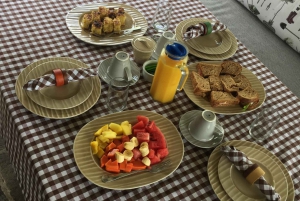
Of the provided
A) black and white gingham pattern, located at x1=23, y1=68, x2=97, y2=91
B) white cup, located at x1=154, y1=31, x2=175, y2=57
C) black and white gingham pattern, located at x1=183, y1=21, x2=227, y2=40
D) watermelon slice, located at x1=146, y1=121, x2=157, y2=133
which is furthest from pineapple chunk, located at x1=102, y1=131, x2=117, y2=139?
black and white gingham pattern, located at x1=183, y1=21, x2=227, y2=40

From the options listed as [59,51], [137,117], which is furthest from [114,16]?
[137,117]

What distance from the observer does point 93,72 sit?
1.12 meters

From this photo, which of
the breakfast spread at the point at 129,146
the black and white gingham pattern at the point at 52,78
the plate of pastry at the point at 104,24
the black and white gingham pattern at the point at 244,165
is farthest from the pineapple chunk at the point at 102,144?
the plate of pastry at the point at 104,24

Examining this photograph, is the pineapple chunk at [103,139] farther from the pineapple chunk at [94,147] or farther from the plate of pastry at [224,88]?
the plate of pastry at [224,88]

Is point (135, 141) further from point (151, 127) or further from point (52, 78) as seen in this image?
point (52, 78)

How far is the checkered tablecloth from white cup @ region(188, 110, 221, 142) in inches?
1.6

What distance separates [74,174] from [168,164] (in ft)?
0.87

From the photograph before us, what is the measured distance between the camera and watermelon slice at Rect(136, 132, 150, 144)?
0.97m

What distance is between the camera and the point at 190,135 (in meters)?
1.08

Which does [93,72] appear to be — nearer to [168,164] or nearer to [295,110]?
[168,164]

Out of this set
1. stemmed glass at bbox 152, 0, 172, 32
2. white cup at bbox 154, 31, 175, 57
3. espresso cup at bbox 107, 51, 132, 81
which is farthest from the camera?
stemmed glass at bbox 152, 0, 172, 32

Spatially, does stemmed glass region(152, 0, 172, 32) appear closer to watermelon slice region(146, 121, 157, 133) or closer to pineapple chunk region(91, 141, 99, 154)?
watermelon slice region(146, 121, 157, 133)

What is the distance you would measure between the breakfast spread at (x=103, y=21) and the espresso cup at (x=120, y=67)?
0.71 ft

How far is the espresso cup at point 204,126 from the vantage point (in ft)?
3.40
